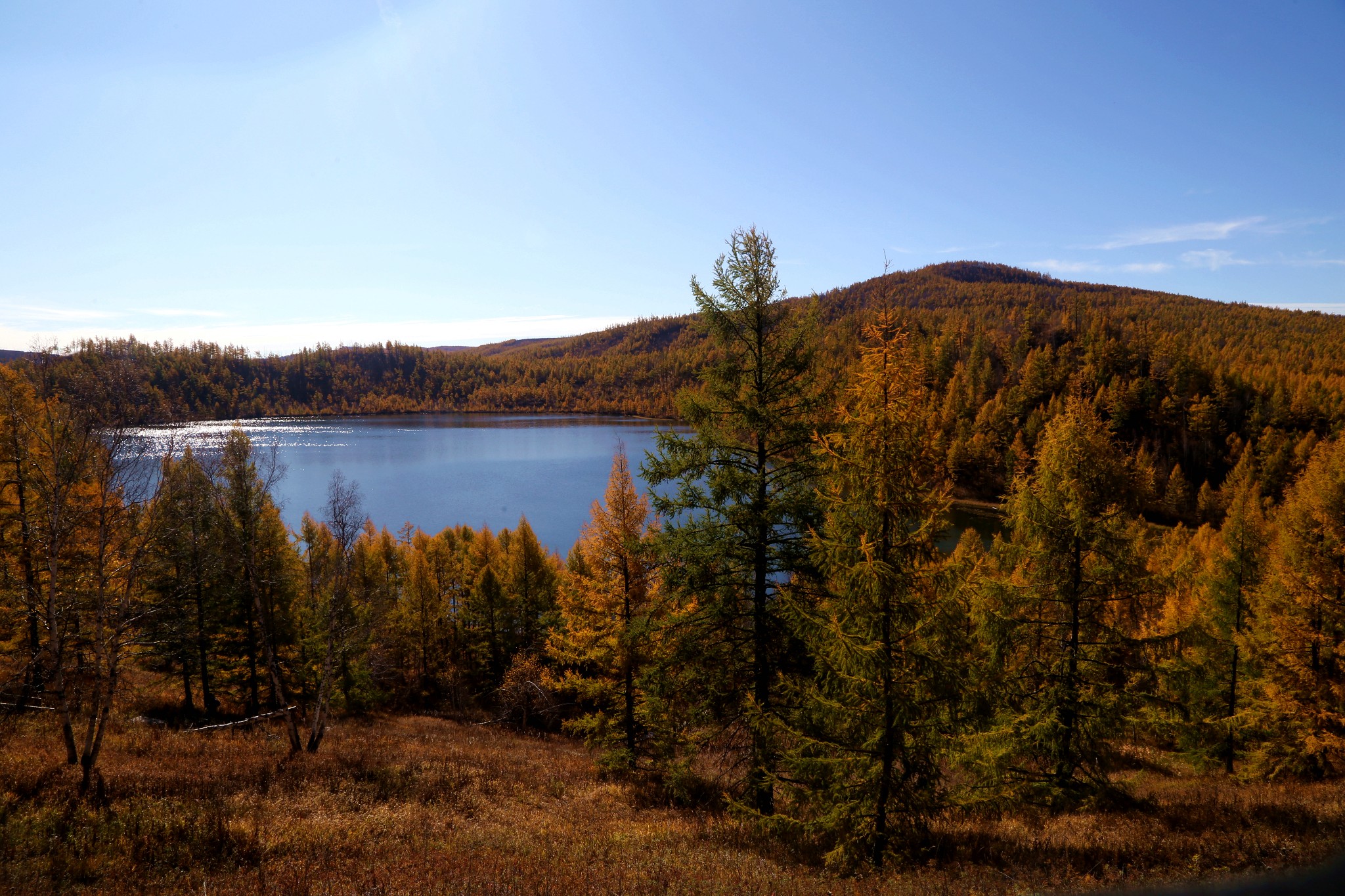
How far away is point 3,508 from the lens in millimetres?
15539

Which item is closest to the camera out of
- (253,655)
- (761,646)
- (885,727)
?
(885,727)

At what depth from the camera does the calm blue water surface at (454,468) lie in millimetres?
63719

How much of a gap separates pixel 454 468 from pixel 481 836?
96.8 metres

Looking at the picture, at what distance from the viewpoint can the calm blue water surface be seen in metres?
63.7

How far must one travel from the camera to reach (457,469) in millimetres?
98562

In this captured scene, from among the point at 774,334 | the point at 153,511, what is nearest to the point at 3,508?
the point at 153,511

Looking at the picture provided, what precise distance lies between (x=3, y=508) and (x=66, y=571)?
4.75 metres

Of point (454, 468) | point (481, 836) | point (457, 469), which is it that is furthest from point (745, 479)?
point (454, 468)

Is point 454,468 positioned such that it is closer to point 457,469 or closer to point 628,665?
point 457,469

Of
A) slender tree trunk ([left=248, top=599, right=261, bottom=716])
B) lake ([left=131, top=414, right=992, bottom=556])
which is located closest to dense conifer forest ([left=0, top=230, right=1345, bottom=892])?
slender tree trunk ([left=248, top=599, right=261, bottom=716])

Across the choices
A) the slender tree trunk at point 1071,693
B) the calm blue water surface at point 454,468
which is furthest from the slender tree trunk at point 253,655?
the slender tree trunk at point 1071,693

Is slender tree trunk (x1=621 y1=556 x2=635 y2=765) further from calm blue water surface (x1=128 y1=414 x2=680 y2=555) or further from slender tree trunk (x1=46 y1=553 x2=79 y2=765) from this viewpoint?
slender tree trunk (x1=46 y1=553 x2=79 y2=765)

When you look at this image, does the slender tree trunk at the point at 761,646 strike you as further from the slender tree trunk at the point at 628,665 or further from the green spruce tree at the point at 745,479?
the slender tree trunk at the point at 628,665

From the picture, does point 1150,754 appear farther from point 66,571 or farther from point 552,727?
point 66,571
